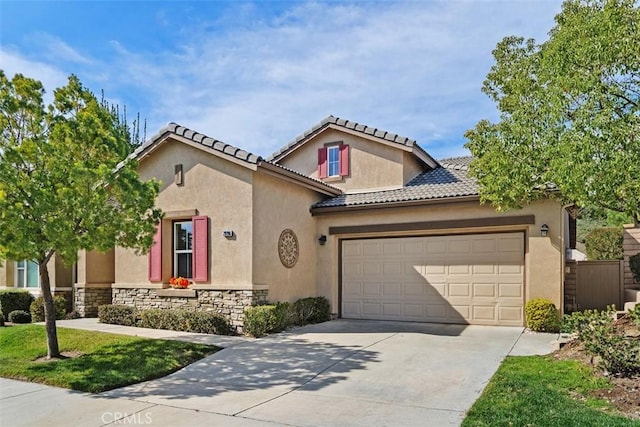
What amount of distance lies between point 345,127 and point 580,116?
10.1m

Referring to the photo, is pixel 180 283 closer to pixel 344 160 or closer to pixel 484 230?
pixel 344 160

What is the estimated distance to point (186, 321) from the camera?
12078 mm

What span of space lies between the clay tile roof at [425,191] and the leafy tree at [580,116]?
3.39m

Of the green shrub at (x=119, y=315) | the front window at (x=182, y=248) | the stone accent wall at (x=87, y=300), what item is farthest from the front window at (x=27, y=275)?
the front window at (x=182, y=248)

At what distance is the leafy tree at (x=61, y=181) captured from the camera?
8.33m

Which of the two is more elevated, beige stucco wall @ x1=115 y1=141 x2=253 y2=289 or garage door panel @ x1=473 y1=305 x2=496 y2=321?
beige stucco wall @ x1=115 y1=141 x2=253 y2=289

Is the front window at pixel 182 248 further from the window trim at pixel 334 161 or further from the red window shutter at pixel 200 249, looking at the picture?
the window trim at pixel 334 161

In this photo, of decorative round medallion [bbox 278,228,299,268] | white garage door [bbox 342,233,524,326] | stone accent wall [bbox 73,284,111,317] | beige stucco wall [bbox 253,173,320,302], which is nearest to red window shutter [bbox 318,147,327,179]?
beige stucco wall [bbox 253,173,320,302]

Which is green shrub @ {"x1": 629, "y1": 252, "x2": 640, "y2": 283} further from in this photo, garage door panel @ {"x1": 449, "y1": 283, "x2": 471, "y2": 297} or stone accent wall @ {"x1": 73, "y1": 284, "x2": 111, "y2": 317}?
stone accent wall @ {"x1": 73, "y1": 284, "x2": 111, "y2": 317}

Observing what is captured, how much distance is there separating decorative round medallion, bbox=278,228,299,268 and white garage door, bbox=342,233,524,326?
1.94 meters

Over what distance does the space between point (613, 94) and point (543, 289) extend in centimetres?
630

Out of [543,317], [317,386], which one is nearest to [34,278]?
[317,386]

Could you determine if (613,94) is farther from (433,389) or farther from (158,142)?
(158,142)

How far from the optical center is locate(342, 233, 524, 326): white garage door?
12.8 metres
